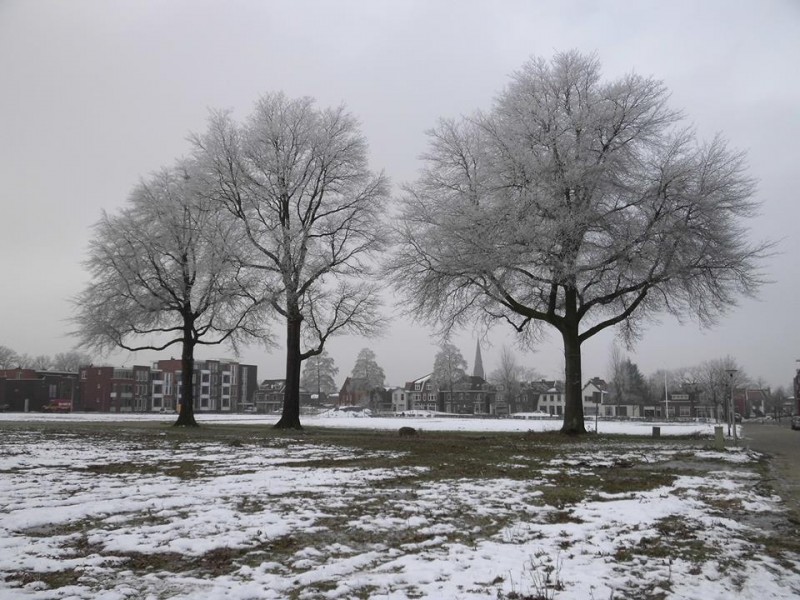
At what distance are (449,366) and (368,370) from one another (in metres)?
19.0

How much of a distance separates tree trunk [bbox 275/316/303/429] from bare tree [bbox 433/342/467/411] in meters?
82.0

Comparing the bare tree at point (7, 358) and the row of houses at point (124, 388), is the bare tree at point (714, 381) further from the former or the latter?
the bare tree at point (7, 358)

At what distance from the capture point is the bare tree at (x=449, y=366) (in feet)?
372

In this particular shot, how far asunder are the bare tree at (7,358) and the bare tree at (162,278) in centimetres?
11915

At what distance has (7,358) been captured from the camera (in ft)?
447

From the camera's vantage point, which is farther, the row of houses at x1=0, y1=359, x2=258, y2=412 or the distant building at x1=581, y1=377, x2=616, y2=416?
the distant building at x1=581, y1=377, x2=616, y2=416

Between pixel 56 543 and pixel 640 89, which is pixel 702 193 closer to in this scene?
pixel 640 89

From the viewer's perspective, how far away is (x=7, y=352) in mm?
135750

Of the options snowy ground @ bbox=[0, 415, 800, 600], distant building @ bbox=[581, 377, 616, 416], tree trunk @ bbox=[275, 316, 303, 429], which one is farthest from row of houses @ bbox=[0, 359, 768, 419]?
snowy ground @ bbox=[0, 415, 800, 600]

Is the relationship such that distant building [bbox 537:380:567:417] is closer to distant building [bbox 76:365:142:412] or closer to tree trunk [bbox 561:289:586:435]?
distant building [bbox 76:365:142:412]

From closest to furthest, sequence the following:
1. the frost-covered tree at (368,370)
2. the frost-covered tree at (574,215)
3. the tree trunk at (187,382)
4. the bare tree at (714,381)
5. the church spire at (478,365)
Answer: the frost-covered tree at (574,215) → the tree trunk at (187,382) → the bare tree at (714,381) → the frost-covered tree at (368,370) → the church spire at (478,365)

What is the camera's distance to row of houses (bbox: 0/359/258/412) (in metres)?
104

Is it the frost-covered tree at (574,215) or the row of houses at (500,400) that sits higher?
the frost-covered tree at (574,215)

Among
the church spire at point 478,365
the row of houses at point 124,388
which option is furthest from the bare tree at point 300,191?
the church spire at point 478,365
